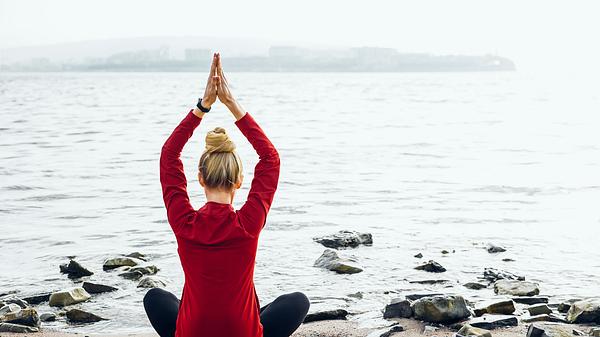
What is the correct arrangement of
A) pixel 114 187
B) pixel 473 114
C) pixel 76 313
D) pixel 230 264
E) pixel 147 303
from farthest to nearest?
pixel 473 114 < pixel 114 187 < pixel 76 313 < pixel 147 303 < pixel 230 264

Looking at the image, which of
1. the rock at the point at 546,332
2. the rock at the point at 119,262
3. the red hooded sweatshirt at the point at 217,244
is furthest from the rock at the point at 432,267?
the red hooded sweatshirt at the point at 217,244

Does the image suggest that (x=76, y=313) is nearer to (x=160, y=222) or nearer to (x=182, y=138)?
(x=182, y=138)

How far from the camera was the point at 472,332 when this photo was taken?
6320mm

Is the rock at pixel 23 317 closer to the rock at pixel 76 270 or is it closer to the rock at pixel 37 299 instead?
the rock at pixel 37 299

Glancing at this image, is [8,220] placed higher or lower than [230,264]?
lower

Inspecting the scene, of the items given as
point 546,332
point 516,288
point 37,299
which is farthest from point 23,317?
point 516,288

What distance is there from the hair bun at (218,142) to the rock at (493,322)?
3.61 metres

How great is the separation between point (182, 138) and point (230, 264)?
78 centimetres

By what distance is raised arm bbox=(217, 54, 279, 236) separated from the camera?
429 centimetres

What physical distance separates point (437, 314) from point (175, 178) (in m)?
3.39

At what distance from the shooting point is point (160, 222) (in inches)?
527

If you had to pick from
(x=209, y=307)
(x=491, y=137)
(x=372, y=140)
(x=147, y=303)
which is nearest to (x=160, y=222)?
(x=147, y=303)

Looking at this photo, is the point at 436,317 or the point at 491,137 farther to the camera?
the point at 491,137

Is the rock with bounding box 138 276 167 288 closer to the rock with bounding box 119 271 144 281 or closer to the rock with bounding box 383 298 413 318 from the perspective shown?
the rock with bounding box 119 271 144 281
